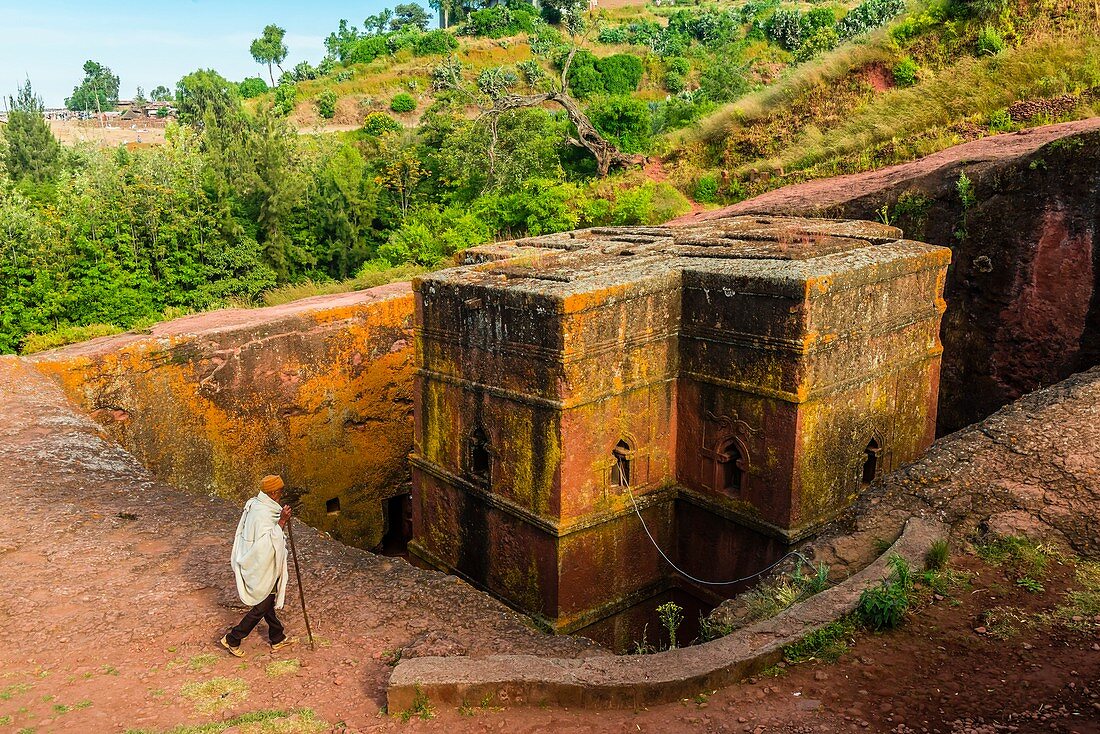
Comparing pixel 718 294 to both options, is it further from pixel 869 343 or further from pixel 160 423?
pixel 160 423

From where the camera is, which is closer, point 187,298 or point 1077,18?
point 1077,18

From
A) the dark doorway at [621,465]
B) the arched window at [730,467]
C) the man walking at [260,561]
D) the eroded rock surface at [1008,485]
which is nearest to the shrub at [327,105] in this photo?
the dark doorway at [621,465]

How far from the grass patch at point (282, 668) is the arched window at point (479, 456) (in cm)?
312

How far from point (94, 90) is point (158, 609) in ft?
312

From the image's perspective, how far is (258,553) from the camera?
18.1 feet

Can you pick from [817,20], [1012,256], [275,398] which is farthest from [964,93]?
[817,20]

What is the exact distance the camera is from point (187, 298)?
925 inches

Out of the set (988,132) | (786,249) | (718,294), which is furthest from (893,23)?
(718,294)

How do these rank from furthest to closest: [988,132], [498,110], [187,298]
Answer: [187,298]
[498,110]
[988,132]

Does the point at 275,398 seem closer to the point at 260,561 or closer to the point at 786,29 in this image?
the point at 260,561

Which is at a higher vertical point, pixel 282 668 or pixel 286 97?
pixel 286 97

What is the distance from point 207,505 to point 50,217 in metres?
19.6

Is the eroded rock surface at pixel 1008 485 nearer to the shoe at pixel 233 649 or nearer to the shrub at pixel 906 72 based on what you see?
the shoe at pixel 233 649

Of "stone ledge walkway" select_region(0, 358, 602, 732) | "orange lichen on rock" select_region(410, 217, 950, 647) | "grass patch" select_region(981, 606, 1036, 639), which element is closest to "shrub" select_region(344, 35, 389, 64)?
"orange lichen on rock" select_region(410, 217, 950, 647)
